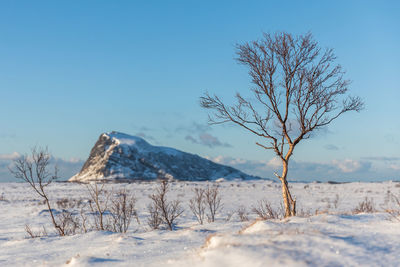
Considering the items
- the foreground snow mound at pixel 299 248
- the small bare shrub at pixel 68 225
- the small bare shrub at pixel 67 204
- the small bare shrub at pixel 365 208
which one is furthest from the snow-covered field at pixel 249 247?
the small bare shrub at pixel 67 204

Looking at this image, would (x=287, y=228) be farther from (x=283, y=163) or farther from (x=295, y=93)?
(x=295, y=93)

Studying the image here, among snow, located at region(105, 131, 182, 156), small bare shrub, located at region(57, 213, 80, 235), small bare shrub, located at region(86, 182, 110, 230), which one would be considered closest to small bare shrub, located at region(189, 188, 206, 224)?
small bare shrub, located at region(86, 182, 110, 230)

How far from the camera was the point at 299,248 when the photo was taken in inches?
181

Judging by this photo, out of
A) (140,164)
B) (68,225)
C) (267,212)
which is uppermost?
(140,164)

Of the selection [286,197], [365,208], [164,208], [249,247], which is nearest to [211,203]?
[164,208]

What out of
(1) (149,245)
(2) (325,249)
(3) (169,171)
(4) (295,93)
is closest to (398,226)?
(2) (325,249)

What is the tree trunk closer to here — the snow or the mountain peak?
the snow

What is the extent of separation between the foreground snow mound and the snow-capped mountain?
59.2m

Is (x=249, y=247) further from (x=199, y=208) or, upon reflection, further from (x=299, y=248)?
(x=199, y=208)

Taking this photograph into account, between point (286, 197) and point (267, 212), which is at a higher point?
point (286, 197)

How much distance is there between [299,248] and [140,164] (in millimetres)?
64788

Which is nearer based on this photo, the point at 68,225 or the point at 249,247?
the point at 249,247

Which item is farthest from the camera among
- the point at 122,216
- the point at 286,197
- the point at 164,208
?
the point at 122,216

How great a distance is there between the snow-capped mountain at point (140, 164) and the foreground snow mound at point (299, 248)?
59212 mm
